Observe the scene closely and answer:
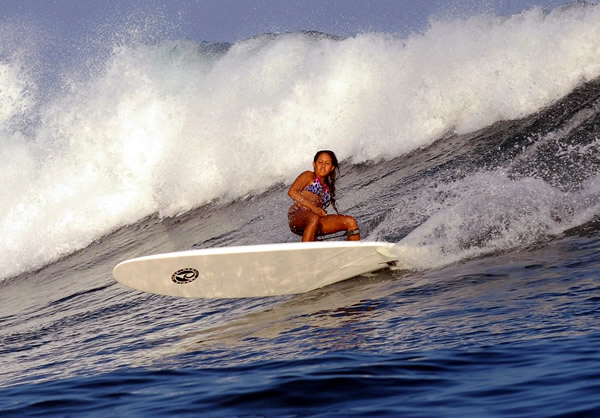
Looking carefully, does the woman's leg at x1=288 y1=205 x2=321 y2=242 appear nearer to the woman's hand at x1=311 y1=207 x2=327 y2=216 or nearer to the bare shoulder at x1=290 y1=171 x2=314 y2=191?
the woman's hand at x1=311 y1=207 x2=327 y2=216

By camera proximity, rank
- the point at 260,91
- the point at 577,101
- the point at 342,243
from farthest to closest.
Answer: the point at 260,91 < the point at 577,101 < the point at 342,243

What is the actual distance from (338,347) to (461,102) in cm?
857

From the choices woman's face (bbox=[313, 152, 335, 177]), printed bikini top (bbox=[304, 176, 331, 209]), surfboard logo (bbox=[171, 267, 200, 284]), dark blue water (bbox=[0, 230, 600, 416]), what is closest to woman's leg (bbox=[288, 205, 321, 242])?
→ printed bikini top (bbox=[304, 176, 331, 209])

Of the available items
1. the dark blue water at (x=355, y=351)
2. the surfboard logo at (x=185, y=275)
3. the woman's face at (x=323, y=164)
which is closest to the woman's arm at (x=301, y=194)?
the woman's face at (x=323, y=164)

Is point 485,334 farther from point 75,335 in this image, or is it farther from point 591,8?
point 591,8

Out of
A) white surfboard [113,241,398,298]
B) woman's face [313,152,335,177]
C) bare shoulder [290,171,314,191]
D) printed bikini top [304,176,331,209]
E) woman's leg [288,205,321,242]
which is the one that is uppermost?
woman's face [313,152,335,177]

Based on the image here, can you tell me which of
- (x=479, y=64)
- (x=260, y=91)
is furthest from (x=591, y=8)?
(x=260, y=91)

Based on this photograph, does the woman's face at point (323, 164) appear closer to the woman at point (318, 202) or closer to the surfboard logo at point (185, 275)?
the woman at point (318, 202)

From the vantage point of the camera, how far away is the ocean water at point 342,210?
4.24 meters

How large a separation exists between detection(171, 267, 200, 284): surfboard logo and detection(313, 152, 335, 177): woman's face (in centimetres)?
137

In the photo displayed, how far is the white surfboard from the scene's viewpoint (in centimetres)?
691

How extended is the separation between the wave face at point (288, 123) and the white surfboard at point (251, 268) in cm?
149

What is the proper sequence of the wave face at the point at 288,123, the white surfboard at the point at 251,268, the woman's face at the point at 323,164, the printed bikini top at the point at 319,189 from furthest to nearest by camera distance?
the wave face at the point at 288,123
the printed bikini top at the point at 319,189
the woman's face at the point at 323,164
the white surfboard at the point at 251,268

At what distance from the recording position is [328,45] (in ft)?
51.1
